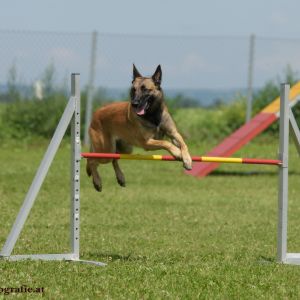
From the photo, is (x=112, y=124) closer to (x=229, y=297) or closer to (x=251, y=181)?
(x=229, y=297)

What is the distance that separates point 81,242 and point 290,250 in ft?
6.33

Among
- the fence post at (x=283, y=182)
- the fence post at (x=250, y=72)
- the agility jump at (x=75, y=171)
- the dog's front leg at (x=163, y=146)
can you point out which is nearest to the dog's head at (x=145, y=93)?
the dog's front leg at (x=163, y=146)

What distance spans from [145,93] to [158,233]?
258 cm

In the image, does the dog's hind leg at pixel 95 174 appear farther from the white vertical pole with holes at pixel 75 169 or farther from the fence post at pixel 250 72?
the fence post at pixel 250 72

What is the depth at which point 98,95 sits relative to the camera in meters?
19.4

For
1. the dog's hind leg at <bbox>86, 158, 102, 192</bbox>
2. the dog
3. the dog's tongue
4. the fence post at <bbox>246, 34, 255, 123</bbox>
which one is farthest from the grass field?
the fence post at <bbox>246, 34, 255, 123</bbox>

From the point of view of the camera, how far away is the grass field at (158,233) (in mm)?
5938

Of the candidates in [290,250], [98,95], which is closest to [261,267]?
[290,250]

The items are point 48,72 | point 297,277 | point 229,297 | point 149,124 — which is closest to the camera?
point 229,297

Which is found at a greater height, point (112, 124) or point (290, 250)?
point (112, 124)

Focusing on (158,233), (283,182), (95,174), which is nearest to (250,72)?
(158,233)

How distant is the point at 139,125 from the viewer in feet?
24.1

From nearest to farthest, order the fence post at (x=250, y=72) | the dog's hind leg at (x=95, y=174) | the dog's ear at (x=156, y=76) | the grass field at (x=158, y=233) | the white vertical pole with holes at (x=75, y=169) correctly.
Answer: the grass field at (x=158, y=233) < the white vertical pole with holes at (x=75, y=169) < the dog's ear at (x=156, y=76) < the dog's hind leg at (x=95, y=174) < the fence post at (x=250, y=72)

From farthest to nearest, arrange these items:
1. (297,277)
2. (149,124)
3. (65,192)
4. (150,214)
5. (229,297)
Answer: (65,192) < (150,214) < (149,124) < (297,277) < (229,297)
